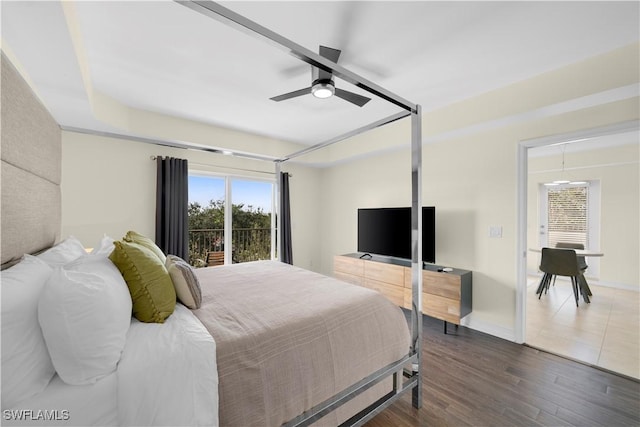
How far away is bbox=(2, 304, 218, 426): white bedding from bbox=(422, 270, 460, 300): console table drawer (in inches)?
105

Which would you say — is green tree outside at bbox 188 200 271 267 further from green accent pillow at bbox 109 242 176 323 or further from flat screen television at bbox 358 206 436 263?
green accent pillow at bbox 109 242 176 323

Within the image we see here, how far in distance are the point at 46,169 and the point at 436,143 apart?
4007 mm

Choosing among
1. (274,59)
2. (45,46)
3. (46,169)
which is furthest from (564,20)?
(46,169)

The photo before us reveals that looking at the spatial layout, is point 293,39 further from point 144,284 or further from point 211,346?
point 211,346

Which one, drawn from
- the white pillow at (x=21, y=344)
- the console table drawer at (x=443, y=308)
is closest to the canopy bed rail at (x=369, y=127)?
the white pillow at (x=21, y=344)

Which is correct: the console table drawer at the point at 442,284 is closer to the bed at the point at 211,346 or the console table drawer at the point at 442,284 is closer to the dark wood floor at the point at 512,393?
the dark wood floor at the point at 512,393

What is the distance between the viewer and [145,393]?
99 cm

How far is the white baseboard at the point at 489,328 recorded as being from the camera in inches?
114

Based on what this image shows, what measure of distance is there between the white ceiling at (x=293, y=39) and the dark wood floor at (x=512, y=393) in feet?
8.77

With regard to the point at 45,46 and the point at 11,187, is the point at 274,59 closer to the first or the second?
the point at 45,46

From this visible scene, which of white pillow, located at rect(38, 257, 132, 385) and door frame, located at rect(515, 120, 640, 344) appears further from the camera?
door frame, located at rect(515, 120, 640, 344)

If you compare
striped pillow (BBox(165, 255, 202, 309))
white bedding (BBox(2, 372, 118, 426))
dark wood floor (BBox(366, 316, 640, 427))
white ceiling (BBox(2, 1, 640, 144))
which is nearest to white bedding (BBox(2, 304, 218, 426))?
white bedding (BBox(2, 372, 118, 426))

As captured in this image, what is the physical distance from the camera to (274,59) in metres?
2.29

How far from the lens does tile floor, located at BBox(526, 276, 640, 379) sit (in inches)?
97.8
